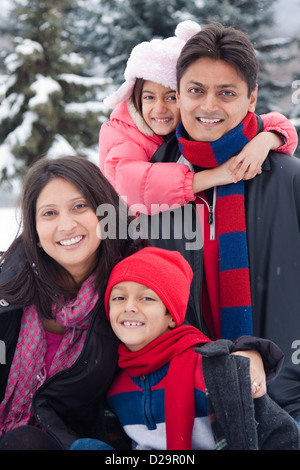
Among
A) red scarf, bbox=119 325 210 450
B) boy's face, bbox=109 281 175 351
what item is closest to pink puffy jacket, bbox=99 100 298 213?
boy's face, bbox=109 281 175 351

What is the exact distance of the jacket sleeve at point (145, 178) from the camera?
7.95 ft

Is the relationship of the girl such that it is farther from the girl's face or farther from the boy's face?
the boy's face

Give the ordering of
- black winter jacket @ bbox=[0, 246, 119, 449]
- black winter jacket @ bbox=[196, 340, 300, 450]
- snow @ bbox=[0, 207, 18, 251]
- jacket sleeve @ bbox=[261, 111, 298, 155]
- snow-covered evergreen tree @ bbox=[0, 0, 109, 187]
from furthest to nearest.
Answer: snow-covered evergreen tree @ bbox=[0, 0, 109, 187], snow @ bbox=[0, 207, 18, 251], jacket sleeve @ bbox=[261, 111, 298, 155], black winter jacket @ bbox=[0, 246, 119, 449], black winter jacket @ bbox=[196, 340, 300, 450]

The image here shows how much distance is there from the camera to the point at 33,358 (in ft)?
6.81

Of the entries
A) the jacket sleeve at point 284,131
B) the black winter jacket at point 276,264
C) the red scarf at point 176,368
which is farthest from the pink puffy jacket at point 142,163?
the red scarf at point 176,368

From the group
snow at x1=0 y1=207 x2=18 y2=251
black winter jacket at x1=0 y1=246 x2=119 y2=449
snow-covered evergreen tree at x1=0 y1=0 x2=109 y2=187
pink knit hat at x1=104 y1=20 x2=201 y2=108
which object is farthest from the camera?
snow-covered evergreen tree at x1=0 y1=0 x2=109 y2=187

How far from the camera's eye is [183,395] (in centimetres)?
183

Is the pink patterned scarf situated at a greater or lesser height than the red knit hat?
lesser

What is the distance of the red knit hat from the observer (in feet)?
6.65

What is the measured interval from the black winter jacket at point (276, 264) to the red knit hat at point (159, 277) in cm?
27

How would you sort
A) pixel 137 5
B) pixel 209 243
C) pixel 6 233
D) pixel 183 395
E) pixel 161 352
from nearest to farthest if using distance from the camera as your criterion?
pixel 183 395, pixel 161 352, pixel 209 243, pixel 6 233, pixel 137 5

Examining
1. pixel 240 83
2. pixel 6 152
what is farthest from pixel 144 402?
pixel 6 152
